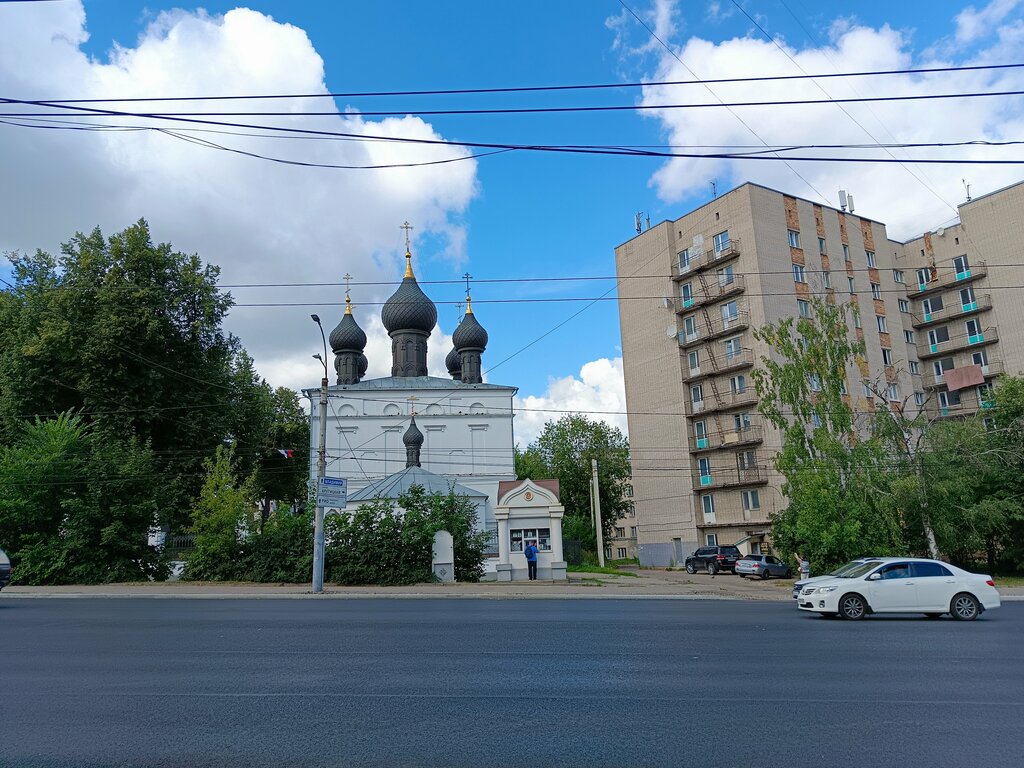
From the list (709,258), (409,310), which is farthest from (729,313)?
(409,310)

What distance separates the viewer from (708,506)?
48594 mm

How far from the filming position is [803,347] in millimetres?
32531

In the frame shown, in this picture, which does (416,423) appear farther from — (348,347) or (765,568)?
(765,568)

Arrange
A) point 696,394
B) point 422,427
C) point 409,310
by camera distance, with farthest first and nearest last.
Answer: point 409,310 → point 422,427 → point 696,394

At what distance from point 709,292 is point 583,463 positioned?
28.0 meters

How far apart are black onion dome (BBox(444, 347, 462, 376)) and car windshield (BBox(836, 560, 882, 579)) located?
50.6 m

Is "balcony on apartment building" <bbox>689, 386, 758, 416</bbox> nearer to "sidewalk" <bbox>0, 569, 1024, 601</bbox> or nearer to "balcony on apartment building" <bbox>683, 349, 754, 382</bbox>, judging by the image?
"balcony on apartment building" <bbox>683, 349, 754, 382</bbox>

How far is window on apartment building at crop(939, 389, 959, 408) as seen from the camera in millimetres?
52000

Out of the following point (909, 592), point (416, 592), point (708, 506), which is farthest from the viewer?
point (708, 506)

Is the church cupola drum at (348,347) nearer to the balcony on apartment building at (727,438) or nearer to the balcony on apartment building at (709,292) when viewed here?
the balcony on apartment building at (709,292)

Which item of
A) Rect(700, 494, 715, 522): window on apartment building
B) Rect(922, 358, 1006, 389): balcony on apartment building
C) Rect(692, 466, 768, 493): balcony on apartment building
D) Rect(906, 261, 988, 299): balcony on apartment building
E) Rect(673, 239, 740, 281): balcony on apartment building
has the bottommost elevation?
Rect(700, 494, 715, 522): window on apartment building

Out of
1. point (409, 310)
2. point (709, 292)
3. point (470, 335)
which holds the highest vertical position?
point (409, 310)

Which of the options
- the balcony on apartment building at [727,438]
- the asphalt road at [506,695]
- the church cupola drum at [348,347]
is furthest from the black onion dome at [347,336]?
the asphalt road at [506,695]

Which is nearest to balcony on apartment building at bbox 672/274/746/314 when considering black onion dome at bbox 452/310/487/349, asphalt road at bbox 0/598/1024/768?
black onion dome at bbox 452/310/487/349
